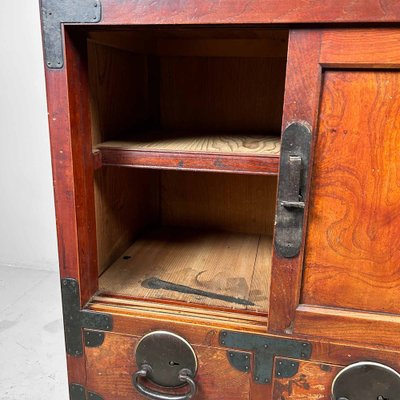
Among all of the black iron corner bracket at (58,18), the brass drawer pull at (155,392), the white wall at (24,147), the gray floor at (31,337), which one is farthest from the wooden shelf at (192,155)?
the white wall at (24,147)

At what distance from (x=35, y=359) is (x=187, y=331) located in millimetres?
1024

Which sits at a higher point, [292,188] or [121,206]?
[292,188]

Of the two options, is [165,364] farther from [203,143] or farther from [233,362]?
[203,143]

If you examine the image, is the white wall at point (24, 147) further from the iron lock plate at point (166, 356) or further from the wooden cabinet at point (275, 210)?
the iron lock plate at point (166, 356)

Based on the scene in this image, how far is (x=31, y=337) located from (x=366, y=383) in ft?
4.61

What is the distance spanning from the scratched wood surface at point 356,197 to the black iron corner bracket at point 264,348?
98 millimetres

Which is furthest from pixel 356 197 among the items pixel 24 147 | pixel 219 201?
pixel 24 147

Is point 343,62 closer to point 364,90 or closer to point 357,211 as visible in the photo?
point 364,90

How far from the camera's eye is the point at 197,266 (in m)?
1.19

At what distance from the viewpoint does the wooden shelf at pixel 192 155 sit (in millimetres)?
841

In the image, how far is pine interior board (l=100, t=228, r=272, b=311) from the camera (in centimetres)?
101

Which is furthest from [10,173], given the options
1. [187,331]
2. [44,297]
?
[187,331]

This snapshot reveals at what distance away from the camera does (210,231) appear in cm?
146

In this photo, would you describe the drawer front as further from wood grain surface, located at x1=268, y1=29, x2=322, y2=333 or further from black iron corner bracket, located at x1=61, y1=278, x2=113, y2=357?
wood grain surface, located at x1=268, y1=29, x2=322, y2=333
